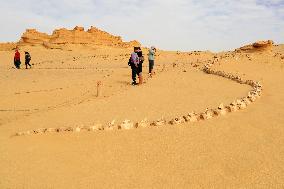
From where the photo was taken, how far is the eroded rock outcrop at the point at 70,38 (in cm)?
4159

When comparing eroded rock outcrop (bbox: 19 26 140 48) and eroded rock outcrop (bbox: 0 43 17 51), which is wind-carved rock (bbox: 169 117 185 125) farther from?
eroded rock outcrop (bbox: 0 43 17 51)

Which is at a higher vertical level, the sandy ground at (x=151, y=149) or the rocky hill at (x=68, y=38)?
the rocky hill at (x=68, y=38)

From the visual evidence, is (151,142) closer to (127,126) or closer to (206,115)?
(127,126)

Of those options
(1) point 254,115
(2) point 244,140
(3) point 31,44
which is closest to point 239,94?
(1) point 254,115

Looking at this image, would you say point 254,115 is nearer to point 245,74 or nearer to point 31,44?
point 245,74

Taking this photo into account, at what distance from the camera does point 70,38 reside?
4194 cm

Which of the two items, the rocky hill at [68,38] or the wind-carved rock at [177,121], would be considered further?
the rocky hill at [68,38]

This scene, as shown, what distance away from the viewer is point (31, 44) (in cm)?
4272

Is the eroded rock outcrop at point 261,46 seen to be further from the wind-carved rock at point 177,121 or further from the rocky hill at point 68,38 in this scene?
the rocky hill at point 68,38

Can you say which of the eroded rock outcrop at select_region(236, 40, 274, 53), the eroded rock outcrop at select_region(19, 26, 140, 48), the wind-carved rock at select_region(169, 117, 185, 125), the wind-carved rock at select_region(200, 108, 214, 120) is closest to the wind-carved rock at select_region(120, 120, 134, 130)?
the wind-carved rock at select_region(169, 117, 185, 125)

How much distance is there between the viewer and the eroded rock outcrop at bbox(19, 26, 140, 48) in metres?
41.6

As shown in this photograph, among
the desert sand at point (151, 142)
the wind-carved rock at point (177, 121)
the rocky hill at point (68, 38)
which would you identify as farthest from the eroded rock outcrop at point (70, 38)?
the wind-carved rock at point (177, 121)

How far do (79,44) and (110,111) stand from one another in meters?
33.4

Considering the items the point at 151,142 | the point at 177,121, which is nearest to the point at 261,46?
the point at 177,121
